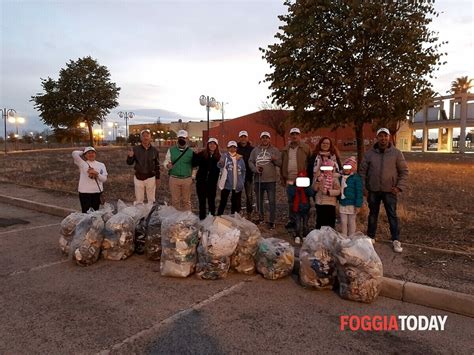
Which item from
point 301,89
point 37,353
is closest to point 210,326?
point 37,353

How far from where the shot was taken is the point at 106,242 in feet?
17.3

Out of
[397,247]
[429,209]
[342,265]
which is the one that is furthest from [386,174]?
[429,209]

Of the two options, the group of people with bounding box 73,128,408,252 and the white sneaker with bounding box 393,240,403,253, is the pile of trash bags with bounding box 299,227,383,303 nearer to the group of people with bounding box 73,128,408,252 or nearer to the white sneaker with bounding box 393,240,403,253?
the group of people with bounding box 73,128,408,252

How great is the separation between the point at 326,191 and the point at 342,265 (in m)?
1.46

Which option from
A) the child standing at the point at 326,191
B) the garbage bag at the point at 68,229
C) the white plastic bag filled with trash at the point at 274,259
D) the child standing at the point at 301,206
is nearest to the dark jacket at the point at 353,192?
the child standing at the point at 326,191

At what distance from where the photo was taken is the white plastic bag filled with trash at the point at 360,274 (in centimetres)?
398

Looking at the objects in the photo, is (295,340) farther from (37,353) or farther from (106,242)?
(106,242)

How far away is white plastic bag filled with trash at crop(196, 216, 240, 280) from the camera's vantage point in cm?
447

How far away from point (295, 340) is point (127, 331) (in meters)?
1.54

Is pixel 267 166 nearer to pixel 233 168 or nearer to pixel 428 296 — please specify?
pixel 233 168

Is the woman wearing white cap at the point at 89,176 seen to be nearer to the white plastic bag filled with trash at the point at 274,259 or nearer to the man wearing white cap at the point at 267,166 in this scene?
the man wearing white cap at the point at 267,166

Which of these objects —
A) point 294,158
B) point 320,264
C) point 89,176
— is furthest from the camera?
point 89,176

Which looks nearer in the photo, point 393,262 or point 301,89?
point 393,262

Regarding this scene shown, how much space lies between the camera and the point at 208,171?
22.4 ft
